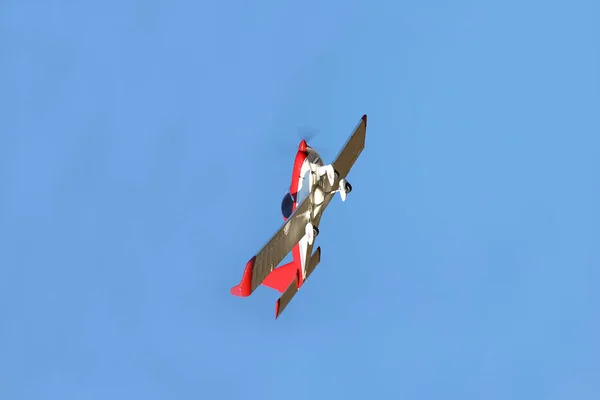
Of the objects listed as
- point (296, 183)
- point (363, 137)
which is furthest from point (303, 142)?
point (363, 137)

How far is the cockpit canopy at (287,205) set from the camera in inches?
2392

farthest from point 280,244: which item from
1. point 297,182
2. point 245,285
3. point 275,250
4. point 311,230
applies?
point 297,182

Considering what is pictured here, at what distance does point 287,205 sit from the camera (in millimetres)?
60969

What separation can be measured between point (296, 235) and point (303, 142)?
18.4 ft

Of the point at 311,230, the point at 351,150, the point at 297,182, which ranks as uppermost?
the point at 351,150

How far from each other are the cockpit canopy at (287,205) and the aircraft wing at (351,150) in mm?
3415

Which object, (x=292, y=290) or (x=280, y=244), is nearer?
(x=280, y=244)

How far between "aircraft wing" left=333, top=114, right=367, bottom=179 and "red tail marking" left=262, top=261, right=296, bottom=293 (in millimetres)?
6215

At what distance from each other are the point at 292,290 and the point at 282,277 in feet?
3.92

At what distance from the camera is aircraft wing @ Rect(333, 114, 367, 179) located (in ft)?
206

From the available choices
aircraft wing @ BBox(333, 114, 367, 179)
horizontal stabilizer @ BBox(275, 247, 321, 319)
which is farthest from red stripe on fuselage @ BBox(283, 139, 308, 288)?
aircraft wing @ BBox(333, 114, 367, 179)

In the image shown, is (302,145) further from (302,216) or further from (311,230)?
(311,230)

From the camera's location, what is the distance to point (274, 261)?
54.7 metres

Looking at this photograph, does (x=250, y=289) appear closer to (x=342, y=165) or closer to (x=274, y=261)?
(x=274, y=261)
